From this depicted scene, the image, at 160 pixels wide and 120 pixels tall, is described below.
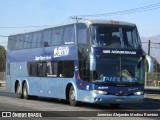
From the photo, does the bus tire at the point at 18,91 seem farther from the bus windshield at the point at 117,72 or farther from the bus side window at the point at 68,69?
the bus windshield at the point at 117,72

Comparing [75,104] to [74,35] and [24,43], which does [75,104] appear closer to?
[74,35]

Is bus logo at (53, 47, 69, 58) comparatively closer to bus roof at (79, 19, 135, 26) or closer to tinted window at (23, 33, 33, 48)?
bus roof at (79, 19, 135, 26)

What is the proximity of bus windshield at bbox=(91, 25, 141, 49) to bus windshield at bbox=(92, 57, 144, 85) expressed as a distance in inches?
26.9

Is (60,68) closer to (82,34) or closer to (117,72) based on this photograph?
(82,34)

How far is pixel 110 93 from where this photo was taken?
20.5 m

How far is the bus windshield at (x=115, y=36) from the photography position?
68.1 feet

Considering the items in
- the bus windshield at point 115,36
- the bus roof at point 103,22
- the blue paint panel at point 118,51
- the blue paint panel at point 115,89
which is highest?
the bus roof at point 103,22

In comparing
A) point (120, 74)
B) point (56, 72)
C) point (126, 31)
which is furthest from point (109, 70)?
point (56, 72)

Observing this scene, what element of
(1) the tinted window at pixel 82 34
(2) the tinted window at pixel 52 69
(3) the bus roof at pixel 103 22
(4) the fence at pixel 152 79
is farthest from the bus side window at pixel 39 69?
(4) the fence at pixel 152 79

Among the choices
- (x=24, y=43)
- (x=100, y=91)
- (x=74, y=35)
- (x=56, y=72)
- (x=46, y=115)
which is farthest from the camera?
(x=24, y=43)

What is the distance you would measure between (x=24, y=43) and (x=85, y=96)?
815 centimetres

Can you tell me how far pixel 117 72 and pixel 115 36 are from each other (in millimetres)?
1682

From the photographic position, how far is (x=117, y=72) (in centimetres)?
2055

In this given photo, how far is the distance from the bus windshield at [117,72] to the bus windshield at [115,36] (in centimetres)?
68
